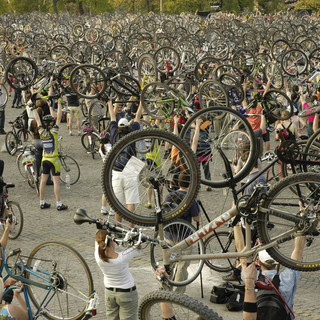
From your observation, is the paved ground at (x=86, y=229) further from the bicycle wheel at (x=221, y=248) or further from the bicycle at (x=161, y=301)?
the bicycle at (x=161, y=301)

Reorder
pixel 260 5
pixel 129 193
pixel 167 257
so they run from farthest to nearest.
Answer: pixel 260 5 → pixel 129 193 → pixel 167 257

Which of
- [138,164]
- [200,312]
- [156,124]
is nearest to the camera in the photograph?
[200,312]

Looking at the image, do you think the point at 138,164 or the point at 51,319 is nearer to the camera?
the point at 138,164

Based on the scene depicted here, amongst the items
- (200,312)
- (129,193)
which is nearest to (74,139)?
(129,193)

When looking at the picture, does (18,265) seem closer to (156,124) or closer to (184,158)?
(184,158)

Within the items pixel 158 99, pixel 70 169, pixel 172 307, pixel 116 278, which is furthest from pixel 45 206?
pixel 172 307

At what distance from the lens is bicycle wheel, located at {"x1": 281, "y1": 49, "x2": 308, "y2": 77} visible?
1922 centimetres

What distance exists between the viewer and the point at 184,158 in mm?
5152

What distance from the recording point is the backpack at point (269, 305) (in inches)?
202

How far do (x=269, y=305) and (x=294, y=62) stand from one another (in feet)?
51.1

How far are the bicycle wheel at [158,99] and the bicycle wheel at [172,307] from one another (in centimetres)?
547

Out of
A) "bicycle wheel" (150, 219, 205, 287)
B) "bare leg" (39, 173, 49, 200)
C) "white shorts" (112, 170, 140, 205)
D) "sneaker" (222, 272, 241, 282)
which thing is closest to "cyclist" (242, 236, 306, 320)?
"bicycle wheel" (150, 219, 205, 287)

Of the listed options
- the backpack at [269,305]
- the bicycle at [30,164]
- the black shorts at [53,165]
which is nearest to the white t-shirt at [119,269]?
the backpack at [269,305]

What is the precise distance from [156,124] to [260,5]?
55.6 metres
